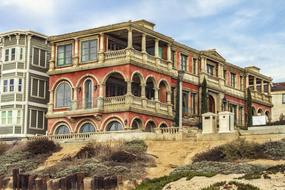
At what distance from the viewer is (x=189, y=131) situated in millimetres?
49031

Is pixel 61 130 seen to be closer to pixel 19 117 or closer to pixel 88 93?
pixel 88 93

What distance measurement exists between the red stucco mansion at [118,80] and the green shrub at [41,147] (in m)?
7.47

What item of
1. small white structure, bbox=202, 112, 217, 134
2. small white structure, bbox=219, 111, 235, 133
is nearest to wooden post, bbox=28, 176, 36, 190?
small white structure, bbox=202, 112, 217, 134

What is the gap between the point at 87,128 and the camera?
5797 centimetres

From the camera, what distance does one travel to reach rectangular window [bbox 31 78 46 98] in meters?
63.7

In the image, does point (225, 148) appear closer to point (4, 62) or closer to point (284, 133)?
point (284, 133)

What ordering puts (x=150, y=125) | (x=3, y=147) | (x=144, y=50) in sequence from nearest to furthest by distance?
(x=3, y=147)
(x=144, y=50)
(x=150, y=125)

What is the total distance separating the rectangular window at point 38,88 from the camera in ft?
209

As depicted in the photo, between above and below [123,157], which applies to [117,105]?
above

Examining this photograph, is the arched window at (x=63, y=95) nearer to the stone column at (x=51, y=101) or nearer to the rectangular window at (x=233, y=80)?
the stone column at (x=51, y=101)

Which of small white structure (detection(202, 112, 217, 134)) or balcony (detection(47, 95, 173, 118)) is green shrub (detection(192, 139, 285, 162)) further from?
balcony (detection(47, 95, 173, 118))

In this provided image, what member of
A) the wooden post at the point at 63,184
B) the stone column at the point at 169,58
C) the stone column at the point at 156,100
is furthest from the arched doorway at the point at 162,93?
the wooden post at the point at 63,184

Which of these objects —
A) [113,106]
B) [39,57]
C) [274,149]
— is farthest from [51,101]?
[274,149]

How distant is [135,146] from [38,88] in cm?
2207
